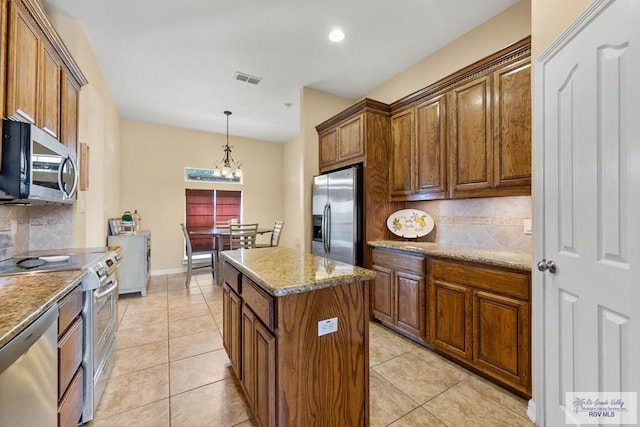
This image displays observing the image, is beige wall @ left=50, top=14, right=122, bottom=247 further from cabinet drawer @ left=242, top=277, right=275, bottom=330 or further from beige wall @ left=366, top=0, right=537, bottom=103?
beige wall @ left=366, top=0, right=537, bottom=103

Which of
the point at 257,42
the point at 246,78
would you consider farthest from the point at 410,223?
the point at 246,78

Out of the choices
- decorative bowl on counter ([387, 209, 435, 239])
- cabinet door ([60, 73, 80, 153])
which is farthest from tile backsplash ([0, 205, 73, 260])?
decorative bowl on counter ([387, 209, 435, 239])

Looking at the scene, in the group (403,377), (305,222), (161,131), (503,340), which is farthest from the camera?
→ (161,131)

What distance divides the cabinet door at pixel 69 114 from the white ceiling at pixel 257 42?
0.73m

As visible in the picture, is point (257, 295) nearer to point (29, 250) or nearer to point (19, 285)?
point (19, 285)

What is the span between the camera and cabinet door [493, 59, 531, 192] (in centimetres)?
198

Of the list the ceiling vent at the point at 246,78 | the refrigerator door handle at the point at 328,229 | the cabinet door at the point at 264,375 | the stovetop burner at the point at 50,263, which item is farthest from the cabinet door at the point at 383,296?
the ceiling vent at the point at 246,78

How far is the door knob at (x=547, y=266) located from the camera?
1.43 metres

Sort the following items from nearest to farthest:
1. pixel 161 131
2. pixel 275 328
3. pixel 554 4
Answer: pixel 275 328, pixel 554 4, pixel 161 131

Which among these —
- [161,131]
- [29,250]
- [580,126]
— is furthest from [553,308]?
[161,131]

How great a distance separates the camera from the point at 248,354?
153 cm

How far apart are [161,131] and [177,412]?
17.0 ft

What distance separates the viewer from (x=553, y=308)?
4.73 feet

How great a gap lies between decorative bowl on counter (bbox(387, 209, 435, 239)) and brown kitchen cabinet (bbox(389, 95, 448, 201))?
0.22 m
